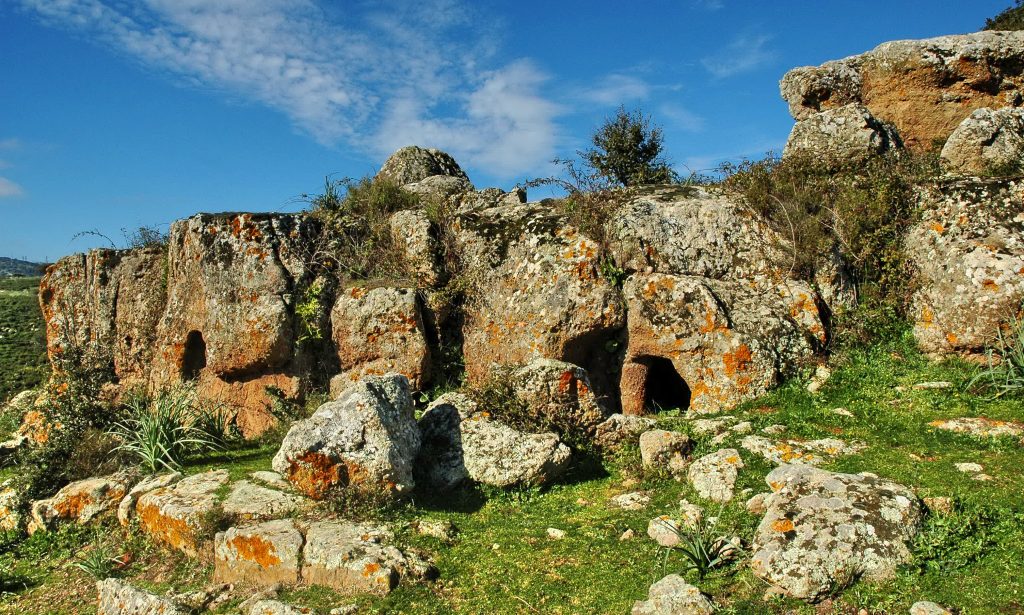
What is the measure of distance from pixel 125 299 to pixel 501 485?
995 centimetres

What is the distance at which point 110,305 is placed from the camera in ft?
46.5

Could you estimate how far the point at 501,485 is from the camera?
8.21m

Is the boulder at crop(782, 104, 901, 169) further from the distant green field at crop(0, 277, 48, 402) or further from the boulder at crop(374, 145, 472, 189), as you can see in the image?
the distant green field at crop(0, 277, 48, 402)

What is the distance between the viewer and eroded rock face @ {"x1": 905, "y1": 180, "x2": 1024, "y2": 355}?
32.0 ft

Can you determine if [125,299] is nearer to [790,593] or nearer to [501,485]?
[501,485]

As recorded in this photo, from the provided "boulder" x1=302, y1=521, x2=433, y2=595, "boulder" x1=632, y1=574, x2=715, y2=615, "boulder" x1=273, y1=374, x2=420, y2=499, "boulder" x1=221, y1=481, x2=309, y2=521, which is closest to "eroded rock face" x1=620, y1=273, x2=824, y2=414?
"boulder" x1=273, y1=374, x2=420, y2=499

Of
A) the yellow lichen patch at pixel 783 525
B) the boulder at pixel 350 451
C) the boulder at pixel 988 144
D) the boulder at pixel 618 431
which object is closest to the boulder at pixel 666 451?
the boulder at pixel 618 431

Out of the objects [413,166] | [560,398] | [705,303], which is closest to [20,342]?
[413,166]

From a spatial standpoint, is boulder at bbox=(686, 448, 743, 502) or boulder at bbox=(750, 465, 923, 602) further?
boulder at bbox=(686, 448, 743, 502)

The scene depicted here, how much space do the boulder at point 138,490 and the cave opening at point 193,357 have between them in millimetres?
3755

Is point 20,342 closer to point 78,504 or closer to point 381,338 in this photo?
point 78,504

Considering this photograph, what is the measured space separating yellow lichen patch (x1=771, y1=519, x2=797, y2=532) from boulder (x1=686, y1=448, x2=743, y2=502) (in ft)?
3.93

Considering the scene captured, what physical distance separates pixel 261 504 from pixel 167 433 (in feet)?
10.7

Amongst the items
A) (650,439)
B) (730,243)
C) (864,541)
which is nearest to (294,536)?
(650,439)
